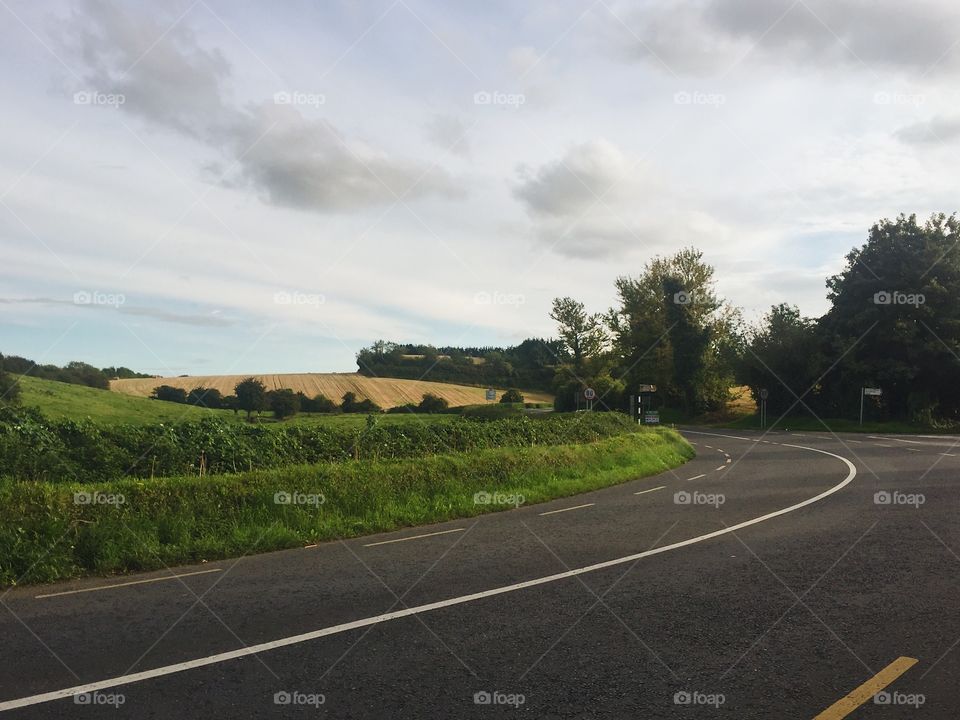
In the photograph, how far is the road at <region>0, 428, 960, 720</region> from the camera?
16.3 ft

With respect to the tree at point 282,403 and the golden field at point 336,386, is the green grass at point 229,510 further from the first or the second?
the golden field at point 336,386

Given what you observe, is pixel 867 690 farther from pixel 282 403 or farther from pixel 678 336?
pixel 678 336

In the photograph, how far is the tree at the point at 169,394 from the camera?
28.1 m

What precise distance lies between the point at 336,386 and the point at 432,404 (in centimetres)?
503

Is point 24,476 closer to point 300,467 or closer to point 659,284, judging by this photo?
point 300,467

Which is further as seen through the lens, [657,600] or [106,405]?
[106,405]

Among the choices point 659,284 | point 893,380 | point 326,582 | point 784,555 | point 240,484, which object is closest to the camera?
point 326,582

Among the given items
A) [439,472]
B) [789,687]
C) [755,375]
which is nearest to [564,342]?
[755,375]

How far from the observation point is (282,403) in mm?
22594

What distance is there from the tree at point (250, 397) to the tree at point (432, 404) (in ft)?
37.9

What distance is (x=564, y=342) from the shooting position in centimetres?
7138

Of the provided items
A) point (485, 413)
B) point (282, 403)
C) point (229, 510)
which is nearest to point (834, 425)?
point (485, 413)

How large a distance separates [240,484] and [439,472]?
451 cm

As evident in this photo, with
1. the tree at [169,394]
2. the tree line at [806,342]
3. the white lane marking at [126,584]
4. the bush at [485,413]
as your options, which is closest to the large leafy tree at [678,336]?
the tree line at [806,342]
